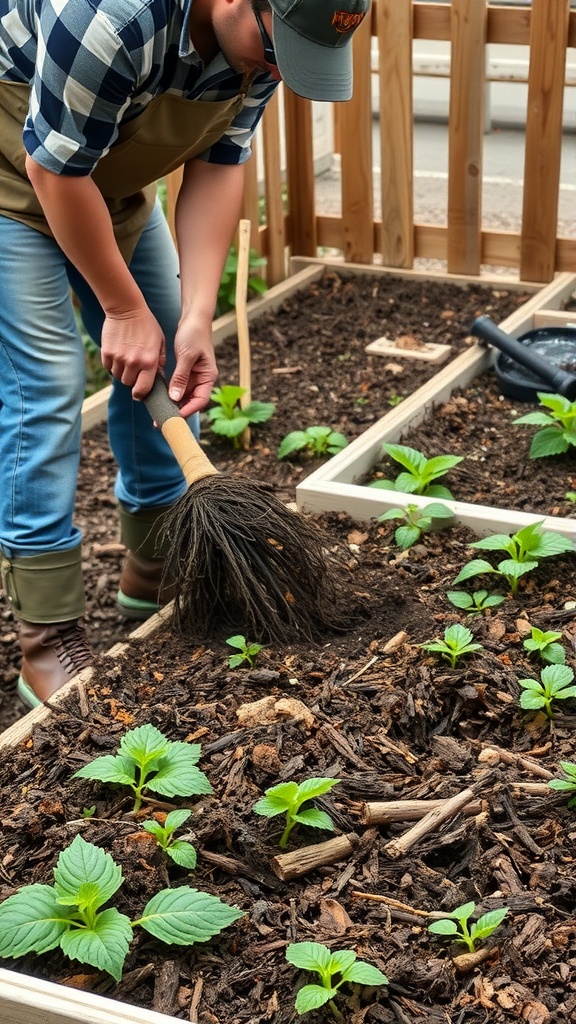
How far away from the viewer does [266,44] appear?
7.36 feet

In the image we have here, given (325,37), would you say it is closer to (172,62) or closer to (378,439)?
(172,62)

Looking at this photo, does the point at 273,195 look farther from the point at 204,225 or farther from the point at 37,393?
the point at 37,393

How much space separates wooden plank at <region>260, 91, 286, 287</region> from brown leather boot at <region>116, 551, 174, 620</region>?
2.37m

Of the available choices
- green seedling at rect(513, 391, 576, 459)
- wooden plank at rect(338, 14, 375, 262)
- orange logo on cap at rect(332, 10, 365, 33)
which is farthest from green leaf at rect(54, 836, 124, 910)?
wooden plank at rect(338, 14, 375, 262)

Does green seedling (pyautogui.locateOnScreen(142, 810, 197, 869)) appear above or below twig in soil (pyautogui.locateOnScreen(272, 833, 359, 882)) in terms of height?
above

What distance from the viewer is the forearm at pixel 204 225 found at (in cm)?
285

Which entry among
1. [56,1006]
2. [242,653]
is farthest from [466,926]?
[242,653]

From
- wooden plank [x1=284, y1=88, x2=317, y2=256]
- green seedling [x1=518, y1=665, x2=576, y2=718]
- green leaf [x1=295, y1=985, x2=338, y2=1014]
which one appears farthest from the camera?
wooden plank [x1=284, y1=88, x2=317, y2=256]

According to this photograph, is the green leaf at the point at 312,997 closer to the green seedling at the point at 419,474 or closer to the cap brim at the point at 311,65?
the cap brim at the point at 311,65

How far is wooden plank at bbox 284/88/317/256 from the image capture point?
5.21 metres

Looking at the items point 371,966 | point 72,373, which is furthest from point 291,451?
point 371,966

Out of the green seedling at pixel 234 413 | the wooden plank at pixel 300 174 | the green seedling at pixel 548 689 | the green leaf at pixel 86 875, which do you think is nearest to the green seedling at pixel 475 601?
the green seedling at pixel 548 689

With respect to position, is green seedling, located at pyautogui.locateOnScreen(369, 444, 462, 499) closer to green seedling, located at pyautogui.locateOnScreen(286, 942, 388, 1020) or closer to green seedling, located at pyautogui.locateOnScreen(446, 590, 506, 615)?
green seedling, located at pyautogui.locateOnScreen(446, 590, 506, 615)

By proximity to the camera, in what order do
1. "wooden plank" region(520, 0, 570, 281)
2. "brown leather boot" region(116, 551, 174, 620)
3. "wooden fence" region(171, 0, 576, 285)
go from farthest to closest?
"wooden fence" region(171, 0, 576, 285) < "wooden plank" region(520, 0, 570, 281) < "brown leather boot" region(116, 551, 174, 620)
